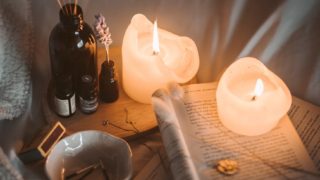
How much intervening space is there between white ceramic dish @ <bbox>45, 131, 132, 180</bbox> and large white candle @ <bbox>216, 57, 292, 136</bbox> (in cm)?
17

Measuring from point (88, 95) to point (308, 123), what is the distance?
0.37 m

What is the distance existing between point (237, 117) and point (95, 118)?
233 mm

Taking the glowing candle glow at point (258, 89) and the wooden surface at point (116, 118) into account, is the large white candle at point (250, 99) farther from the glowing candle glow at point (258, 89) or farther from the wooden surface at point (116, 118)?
the wooden surface at point (116, 118)

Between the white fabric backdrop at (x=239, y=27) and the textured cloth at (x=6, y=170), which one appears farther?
the white fabric backdrop at (x=239, y=27)

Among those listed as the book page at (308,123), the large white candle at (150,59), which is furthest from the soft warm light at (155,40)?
the book page at (308,123)

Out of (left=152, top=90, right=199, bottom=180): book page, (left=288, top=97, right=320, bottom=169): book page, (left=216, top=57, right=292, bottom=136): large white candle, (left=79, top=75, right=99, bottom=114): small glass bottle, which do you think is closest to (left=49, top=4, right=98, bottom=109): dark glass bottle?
(left=79, top=75, right=99, bottom=114): small glass bottle

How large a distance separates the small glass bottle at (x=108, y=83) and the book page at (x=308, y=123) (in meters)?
0.30

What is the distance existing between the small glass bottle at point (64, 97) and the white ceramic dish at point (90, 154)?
76 mm

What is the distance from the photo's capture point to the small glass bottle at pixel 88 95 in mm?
694

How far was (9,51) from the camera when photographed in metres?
0.71

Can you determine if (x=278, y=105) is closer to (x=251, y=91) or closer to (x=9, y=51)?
(x=251, y=91)

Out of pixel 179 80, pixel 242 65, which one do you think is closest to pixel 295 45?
pixel 242 65

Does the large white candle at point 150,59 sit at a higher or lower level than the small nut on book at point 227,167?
higher

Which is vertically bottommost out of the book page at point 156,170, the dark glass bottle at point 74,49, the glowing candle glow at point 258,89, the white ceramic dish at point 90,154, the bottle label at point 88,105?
the book page at point 156,170
